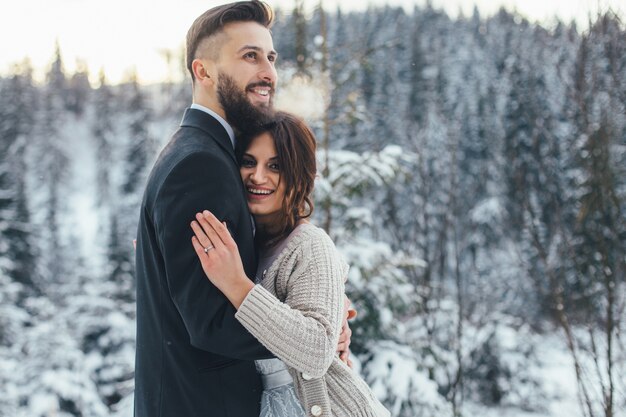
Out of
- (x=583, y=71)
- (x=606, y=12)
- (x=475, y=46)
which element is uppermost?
(x=475, y=46)

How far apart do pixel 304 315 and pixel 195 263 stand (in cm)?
42

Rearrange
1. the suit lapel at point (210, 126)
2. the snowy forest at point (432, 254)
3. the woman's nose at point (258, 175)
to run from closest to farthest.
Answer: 1. the suit lapel at point (210, 126)
2. the woman's nose at point (258, 175)
3. the snowy forest at point (432, 254)

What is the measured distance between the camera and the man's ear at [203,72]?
7.50 ft

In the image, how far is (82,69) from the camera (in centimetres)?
7806

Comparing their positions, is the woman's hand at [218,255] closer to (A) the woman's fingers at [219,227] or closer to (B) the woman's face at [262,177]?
(A) the woman's fingers at [219,227]

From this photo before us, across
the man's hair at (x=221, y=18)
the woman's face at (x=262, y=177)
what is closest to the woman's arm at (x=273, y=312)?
the woman's face at (x=262, y=177)

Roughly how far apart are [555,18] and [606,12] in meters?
1.26

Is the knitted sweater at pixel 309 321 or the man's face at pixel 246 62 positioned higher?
the man's face at pixel 246 62

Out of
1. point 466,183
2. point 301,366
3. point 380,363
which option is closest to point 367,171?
point 380,363

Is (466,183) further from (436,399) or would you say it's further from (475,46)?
(436,399)

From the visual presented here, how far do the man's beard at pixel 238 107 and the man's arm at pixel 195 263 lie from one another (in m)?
0.41

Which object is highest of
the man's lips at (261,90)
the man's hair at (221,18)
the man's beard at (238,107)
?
the man's hair at (221,18)

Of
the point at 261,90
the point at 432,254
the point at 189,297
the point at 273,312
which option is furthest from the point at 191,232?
the point at 432,254

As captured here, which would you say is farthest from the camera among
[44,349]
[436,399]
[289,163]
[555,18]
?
[44,349]
